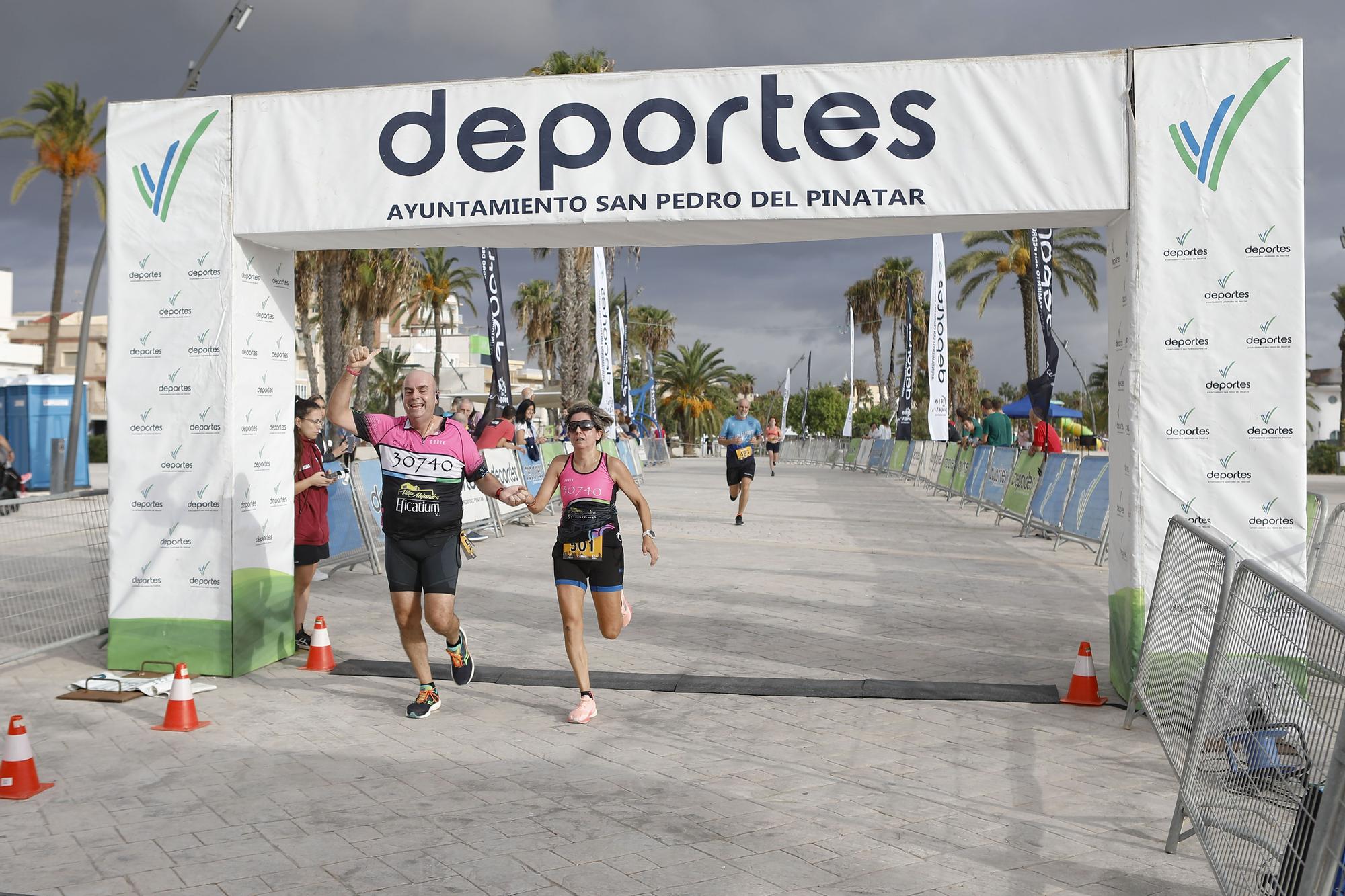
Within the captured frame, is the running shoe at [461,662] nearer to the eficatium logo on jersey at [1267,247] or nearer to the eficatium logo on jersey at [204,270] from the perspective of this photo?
the eficatium logo on jersey at [204,270]

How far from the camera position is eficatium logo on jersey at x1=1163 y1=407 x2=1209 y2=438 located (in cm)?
644

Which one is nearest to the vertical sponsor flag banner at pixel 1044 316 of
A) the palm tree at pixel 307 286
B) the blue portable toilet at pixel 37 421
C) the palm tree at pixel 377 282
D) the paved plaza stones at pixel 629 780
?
the paved plaza stones at pixel 629 780

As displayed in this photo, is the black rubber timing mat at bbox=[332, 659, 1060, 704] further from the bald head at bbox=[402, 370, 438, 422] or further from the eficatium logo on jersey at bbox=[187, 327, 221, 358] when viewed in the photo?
the eficatium logo on jersey at bbox=[187, 327, 221, 358]

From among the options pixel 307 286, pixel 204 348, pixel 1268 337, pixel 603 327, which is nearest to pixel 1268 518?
pixel 1268 337

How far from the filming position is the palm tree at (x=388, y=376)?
229 feet

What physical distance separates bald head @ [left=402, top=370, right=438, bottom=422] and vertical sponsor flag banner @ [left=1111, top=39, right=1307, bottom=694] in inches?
161

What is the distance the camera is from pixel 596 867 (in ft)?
13.4

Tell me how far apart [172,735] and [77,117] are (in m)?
36.3

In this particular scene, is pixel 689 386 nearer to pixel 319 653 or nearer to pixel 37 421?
pixel 37 421

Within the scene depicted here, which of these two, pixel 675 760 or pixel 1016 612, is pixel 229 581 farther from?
pixel 1016 612

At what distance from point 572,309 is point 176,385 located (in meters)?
21.4

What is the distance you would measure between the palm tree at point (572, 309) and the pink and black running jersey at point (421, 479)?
2126 cm

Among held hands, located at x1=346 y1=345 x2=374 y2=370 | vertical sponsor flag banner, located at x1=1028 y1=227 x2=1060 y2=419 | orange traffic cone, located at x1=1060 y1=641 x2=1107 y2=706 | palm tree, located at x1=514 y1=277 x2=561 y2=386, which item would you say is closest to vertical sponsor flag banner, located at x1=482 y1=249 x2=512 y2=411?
vertical sponsor flag banner, located at x1=1028 y1=227 x2=1060 y2=419

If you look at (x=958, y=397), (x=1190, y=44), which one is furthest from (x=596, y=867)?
(x=958, y=397)
